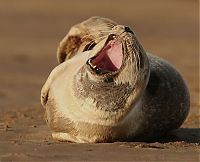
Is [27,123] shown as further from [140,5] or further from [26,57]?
[140,5]

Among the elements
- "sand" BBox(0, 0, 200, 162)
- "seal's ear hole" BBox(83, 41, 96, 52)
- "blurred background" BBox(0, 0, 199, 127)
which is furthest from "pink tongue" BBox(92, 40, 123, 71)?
"blurred background" BBox(0, 0, 199, 127)

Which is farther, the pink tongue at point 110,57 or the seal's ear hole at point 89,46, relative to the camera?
the seal's ear hole at point 89,46

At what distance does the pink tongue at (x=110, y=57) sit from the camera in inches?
241

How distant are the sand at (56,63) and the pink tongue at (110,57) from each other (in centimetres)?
64

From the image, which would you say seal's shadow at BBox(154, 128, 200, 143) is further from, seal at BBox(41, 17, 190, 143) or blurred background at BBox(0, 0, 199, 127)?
blurred background at BBox(0, 0, 199, 127)

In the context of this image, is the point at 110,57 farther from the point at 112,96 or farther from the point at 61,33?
the point at 61,33

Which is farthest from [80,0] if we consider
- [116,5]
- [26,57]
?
[26,57]

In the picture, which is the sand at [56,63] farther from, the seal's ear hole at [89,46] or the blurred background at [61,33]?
the seal's ear hole at [89,46]

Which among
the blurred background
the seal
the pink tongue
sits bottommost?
the blurred background

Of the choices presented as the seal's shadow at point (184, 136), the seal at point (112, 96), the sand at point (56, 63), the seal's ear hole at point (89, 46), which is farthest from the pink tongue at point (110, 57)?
the seal's ear hole at point (89, 46)

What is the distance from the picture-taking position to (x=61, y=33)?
2092 centimetres

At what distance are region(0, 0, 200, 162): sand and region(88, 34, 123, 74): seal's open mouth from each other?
0.64 metres

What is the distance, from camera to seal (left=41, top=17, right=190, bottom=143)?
607cm

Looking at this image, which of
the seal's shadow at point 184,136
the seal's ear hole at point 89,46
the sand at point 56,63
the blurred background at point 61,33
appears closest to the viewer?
the sand at point 56,63
